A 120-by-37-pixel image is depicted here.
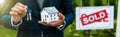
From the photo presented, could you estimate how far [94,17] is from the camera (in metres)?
1.41

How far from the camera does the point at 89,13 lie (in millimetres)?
1396

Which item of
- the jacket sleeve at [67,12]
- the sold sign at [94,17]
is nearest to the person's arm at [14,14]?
the jacket sleeve at [67,12]

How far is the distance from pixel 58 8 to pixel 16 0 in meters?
0.20

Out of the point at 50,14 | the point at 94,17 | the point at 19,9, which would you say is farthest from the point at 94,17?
the point at 19,9

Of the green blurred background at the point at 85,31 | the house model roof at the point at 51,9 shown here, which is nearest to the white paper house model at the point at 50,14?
the house model roof at the point at 51,9

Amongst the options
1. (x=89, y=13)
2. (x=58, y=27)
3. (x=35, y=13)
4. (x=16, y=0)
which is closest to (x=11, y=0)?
(x=16, y=0)

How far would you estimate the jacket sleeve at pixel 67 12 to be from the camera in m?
1.34

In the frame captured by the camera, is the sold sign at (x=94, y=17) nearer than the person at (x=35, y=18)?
No

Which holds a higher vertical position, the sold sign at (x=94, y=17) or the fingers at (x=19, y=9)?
the fingers at (x=19, y=9)

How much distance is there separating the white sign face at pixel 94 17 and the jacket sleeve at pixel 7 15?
1.04 ft

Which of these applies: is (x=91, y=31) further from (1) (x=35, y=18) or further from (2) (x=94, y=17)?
(1) (x=35, y=18)

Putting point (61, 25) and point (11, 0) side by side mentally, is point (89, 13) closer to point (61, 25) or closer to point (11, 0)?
point (61, 25)

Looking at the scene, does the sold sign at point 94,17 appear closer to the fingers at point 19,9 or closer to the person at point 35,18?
Result: the person at point 35,18

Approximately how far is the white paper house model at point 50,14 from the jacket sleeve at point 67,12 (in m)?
0.04
